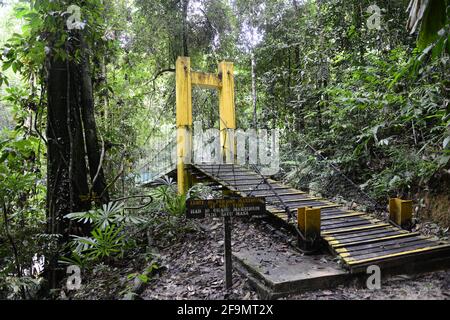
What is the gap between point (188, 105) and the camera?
4945mm

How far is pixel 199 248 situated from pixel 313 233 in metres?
1.09

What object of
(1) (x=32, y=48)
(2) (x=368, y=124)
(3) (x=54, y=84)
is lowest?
(2) (x=368, y=124)

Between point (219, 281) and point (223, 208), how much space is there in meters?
0.60

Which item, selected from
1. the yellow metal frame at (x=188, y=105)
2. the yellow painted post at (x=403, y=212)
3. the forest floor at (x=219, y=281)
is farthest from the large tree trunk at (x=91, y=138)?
the yellow painted post at (x=403, y=212)

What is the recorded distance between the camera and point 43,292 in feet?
8.05

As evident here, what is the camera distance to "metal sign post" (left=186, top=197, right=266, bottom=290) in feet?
6.49

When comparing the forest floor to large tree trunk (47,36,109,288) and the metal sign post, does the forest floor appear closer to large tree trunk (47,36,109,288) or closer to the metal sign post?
the metal sign post

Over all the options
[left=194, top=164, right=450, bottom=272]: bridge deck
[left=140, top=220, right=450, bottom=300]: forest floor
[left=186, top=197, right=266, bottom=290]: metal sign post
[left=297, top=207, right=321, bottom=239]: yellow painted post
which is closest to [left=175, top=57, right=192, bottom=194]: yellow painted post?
[left=194, top=164, right=450, bottom=272]: bridge deck

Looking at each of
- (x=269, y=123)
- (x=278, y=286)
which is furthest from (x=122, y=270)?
(x=269, y=123)

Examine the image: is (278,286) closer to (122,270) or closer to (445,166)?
(122,270)

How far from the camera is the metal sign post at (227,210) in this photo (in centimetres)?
198

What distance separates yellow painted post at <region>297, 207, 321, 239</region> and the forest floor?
28 centimetres

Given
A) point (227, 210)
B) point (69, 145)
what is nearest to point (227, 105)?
point (69, 145)

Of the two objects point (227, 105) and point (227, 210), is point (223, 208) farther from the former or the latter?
point (227, 105)
